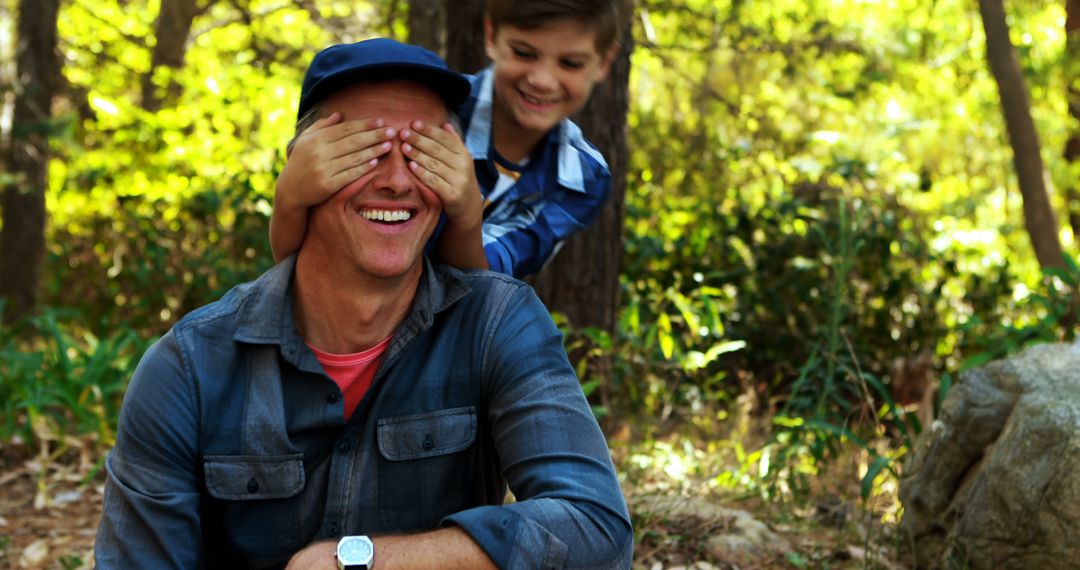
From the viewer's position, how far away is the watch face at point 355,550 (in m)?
2.11

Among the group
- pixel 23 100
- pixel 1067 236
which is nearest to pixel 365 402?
pixel 23 100

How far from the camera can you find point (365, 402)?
2375 millimetres

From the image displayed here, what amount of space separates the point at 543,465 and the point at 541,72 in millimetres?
1542

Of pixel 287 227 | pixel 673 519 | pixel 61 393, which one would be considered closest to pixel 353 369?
pixel 287 227

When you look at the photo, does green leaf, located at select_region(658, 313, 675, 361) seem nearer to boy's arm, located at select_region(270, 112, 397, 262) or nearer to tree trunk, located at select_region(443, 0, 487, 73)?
tree trunk, located at select_region(443, 0, 487, 73)

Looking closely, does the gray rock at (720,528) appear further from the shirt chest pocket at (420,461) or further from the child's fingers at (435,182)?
the child's fingers at (435,182)

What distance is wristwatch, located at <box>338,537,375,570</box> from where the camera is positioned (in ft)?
6.91

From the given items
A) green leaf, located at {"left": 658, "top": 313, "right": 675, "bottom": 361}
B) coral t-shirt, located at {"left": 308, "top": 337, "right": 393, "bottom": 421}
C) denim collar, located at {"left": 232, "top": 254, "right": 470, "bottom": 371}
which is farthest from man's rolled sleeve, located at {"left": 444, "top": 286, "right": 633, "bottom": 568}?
green leaf, located at {"left": 658, "top": 313, "right": 675, "bottom": 361}

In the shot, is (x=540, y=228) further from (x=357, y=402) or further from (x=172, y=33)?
(x=172, y=33)

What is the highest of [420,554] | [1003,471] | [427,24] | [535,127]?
[427,24]

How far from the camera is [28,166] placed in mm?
9359

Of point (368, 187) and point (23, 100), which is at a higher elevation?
point (23, 100)

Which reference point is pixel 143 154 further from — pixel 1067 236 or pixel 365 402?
pixel 1067 236

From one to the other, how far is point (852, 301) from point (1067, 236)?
A: 38.0 feet
